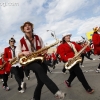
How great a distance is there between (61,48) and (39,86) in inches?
68.0

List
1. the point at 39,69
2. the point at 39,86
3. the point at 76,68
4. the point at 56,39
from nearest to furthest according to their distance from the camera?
the point at 39,69
the point at 39,86
the point at 56,39
the point at 76,68

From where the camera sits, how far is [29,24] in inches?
174

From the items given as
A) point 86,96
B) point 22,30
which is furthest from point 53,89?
point 22,30

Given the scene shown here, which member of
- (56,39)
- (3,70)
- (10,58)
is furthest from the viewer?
(3,70)

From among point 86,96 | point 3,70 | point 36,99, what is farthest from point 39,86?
point 3,70

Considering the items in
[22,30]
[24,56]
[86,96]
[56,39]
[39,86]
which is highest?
[22,30]

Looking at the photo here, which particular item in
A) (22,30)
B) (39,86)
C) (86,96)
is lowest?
(86,96)

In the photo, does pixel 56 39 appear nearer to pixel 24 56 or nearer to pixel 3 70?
pixel 24 56

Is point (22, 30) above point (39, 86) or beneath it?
above

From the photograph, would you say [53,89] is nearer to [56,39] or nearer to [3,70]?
[56,39]

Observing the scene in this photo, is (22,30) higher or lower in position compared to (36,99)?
higher

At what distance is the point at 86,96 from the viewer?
4559 mm

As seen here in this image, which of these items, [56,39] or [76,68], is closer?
[56,39]

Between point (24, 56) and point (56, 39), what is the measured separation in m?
1.20
